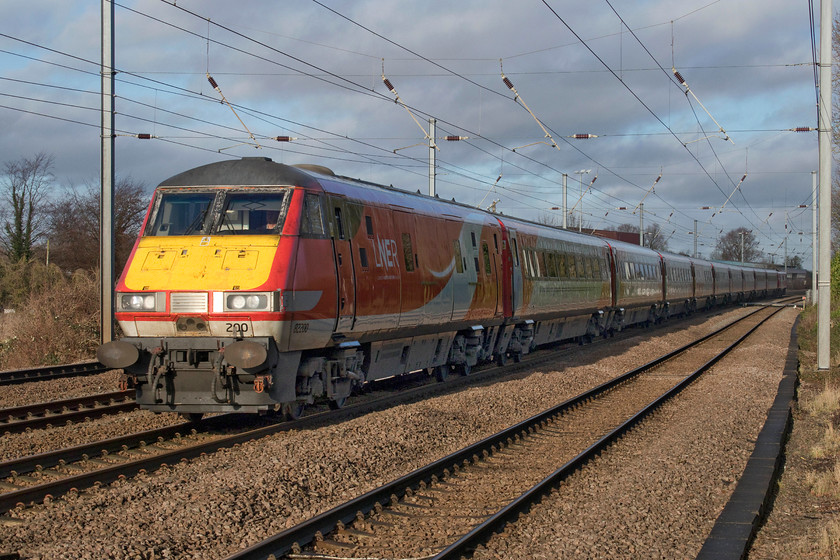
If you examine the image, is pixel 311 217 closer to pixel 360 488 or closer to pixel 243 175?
pixel 243 175

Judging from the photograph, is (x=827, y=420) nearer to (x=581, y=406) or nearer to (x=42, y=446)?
(x=581, y=406)

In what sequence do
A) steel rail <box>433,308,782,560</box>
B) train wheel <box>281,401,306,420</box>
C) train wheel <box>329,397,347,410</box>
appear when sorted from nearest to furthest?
steel rail <box>433,308,782,560</box> < train wheel <box>281,401,306,420</box> < train wheel <box>329,397,347,410</box>

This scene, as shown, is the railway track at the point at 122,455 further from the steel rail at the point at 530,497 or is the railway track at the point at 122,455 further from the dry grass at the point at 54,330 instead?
the dry grass at the point at 54,330

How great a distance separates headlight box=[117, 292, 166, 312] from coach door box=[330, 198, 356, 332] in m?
2.31

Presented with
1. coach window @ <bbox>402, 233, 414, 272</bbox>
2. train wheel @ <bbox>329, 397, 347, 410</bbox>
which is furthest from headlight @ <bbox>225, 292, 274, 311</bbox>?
coach window @ <bbox>402, 233, 414, 272</bbox>

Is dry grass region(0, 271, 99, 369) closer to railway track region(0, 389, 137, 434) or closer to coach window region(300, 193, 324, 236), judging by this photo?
railway track region(0, 389, 137, 434)

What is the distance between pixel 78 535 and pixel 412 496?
9.70 ft

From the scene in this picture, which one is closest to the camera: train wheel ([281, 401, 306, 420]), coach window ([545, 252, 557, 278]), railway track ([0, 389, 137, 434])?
railway track ([0, 389, 137, 434])

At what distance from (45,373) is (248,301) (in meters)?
9.28

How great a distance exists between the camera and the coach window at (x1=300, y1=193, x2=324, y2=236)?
10.9m

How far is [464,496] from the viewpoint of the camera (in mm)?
8086

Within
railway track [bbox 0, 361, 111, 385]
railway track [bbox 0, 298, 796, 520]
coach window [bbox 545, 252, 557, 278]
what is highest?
coach window [bbox 545, 252, 557, 278]

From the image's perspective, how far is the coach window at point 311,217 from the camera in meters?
→ 10.9

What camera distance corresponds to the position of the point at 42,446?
9891 millimetres
